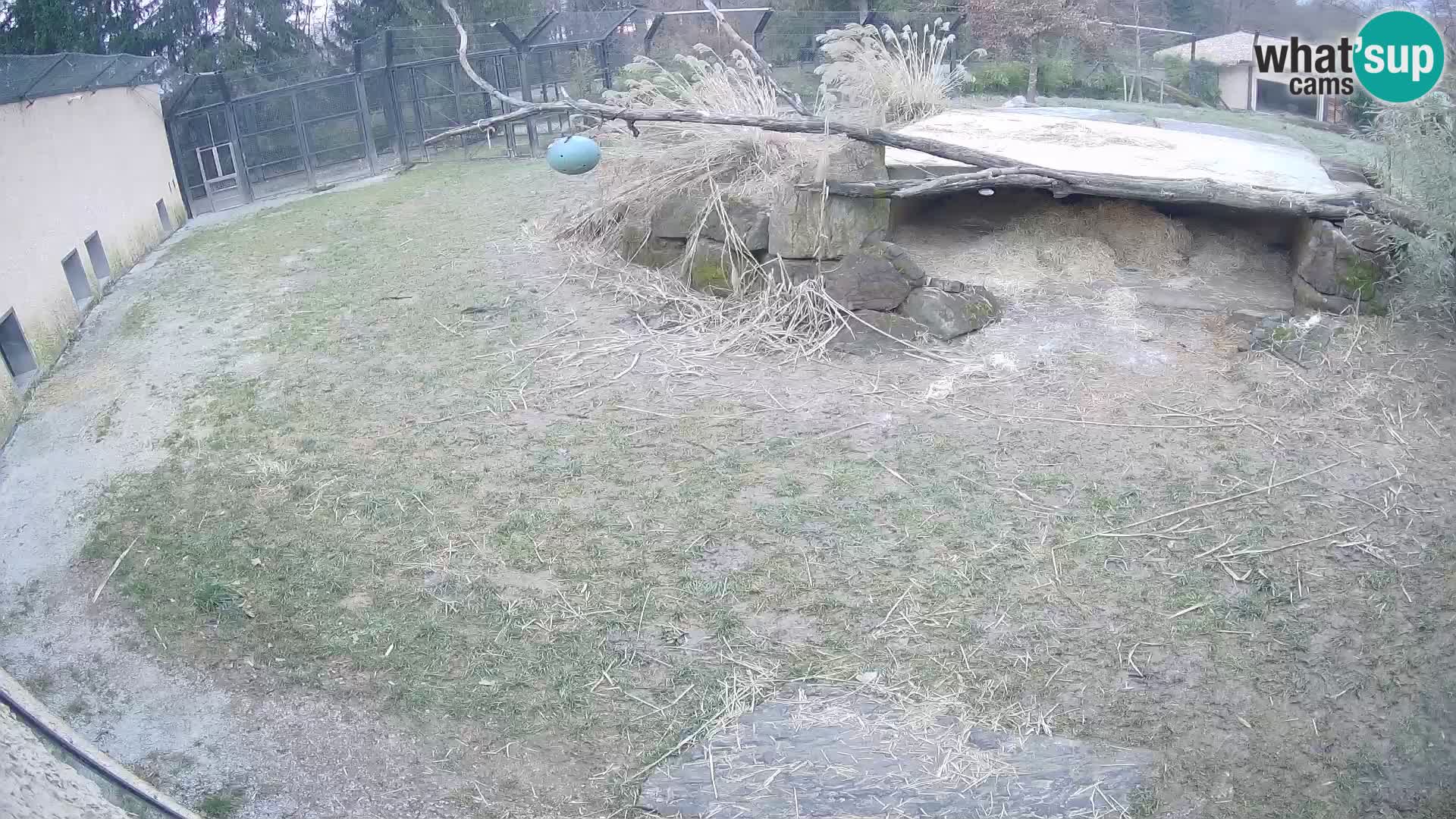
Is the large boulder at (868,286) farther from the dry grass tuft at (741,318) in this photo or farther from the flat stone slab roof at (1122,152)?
the flat stone slab roof at (1122,152)

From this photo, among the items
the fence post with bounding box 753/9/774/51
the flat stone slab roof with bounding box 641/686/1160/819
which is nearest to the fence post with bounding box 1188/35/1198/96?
the fence post with bounding box 753/9/774/51

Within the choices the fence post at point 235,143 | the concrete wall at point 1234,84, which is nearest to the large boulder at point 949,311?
the fence post at point 235,143

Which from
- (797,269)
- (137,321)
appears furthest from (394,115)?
(797,269)

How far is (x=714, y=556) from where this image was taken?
418 centimetres

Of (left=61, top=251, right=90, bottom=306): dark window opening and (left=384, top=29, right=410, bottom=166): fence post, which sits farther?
(left=384, top=29, right=410, bottom=166): fence post

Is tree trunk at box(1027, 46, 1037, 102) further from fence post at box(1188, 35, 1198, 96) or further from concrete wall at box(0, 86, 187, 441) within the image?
concrete wall at box(0, 86, 187, 441)

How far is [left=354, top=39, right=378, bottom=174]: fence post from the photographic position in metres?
14.0

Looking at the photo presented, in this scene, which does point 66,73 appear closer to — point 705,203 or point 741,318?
point 705,203

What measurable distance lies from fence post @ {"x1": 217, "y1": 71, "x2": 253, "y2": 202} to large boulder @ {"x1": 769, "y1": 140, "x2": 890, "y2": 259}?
9324mm

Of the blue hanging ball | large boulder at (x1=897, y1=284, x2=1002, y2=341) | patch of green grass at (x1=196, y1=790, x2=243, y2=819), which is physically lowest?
patch of green grass at (x1=196, y1=790, x2=243, y2=819)

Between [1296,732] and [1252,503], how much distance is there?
52.1 inches

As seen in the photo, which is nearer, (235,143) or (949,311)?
(949,311)

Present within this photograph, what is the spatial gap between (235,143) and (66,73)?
458 centimetres

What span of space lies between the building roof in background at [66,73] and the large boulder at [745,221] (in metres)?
4.92
